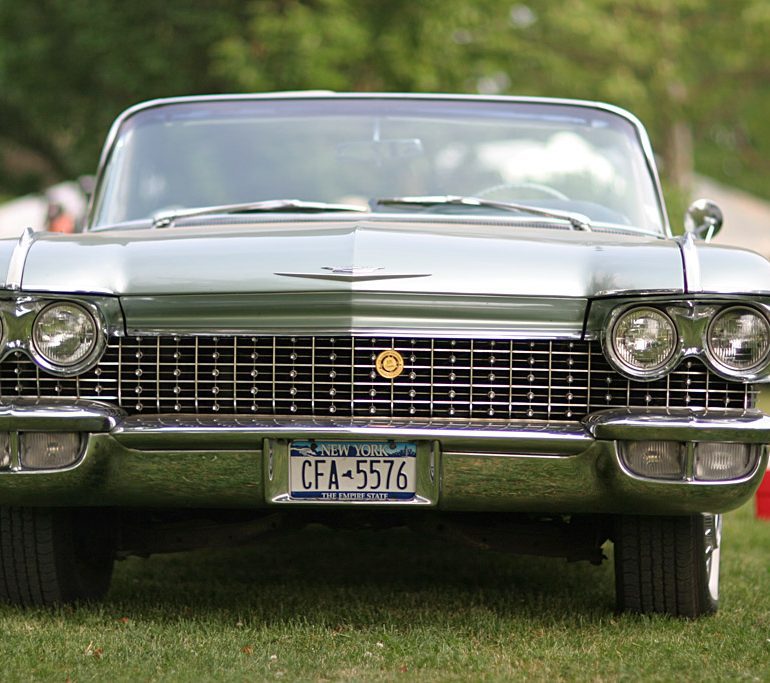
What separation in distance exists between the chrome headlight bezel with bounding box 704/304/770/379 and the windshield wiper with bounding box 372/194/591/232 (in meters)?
1.18

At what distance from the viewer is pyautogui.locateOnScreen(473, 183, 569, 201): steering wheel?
18.2ft

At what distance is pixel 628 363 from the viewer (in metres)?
4.11

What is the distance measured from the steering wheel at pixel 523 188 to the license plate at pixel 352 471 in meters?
1.73

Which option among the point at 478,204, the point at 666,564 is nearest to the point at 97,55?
the point at 478,204

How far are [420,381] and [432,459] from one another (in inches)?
9.0

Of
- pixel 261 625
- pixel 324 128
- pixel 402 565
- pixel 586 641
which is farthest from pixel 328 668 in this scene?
pixel 324 128

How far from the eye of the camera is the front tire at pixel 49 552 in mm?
4594

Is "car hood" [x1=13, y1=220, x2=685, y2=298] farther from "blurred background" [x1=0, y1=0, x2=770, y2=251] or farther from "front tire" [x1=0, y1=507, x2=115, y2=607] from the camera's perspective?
"blurred background" [x1=0, y1=0, x2=770, y2=251]

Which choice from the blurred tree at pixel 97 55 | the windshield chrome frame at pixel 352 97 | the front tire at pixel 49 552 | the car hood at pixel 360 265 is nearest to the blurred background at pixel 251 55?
the blurred tree at pixel 97 55

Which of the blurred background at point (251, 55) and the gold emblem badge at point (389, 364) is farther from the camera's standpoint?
the blurred background at point (251, 55)

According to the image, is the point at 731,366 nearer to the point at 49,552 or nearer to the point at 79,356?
the point at 79,356

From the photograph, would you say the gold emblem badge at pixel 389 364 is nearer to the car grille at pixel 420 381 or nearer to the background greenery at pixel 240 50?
the car grille at pixel 420 381

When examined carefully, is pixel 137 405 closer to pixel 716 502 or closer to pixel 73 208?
pixel 716 502

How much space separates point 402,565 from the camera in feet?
19.1
